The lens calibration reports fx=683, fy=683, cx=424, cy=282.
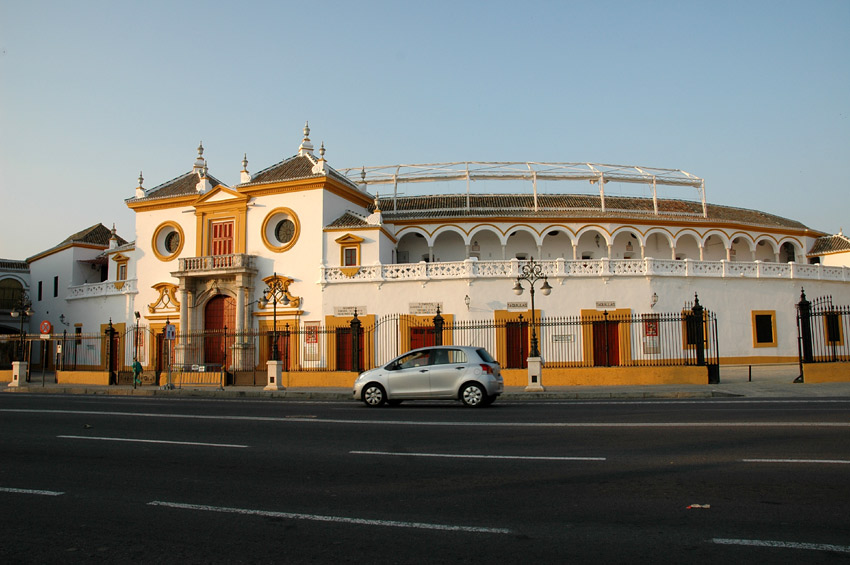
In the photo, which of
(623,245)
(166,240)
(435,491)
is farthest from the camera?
(623,245)

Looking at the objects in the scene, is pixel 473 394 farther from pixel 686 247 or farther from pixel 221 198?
pixel 686 247

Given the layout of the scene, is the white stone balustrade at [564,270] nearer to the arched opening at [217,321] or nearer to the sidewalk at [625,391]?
the arched opening at [217,321]

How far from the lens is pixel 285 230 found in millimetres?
36125

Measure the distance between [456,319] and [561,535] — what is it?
27059mm

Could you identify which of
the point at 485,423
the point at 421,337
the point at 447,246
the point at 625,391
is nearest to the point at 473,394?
the point at 485,423

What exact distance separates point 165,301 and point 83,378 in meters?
7.51

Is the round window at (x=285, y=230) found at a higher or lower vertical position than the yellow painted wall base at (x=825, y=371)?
higher

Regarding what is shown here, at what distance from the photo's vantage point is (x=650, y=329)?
101 feet

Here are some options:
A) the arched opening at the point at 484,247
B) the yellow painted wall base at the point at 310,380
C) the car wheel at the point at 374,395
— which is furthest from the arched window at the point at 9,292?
the car wheel at the point at 374,395

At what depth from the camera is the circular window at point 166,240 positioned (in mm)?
38156

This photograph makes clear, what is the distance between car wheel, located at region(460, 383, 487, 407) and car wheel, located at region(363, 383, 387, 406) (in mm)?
1854

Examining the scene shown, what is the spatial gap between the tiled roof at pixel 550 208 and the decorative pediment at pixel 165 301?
40.5 feet

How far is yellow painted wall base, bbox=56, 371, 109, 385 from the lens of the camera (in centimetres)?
3014

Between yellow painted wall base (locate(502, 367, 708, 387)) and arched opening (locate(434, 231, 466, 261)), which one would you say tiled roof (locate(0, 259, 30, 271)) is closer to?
arched opening (locate(434, 231, 466, 261))
